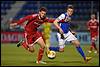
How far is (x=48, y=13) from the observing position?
3312cm

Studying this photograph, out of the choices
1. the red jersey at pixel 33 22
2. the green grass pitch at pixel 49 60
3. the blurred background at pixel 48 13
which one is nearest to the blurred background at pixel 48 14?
the blurred background at pixel 48 13

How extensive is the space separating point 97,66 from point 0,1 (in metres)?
22.6

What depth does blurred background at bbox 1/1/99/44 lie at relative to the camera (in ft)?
98.2

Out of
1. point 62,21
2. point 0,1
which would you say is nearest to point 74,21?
point 0,1

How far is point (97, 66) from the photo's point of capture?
1157 cm

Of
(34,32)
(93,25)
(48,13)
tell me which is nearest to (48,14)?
(48,13)

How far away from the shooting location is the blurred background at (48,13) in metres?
29.9

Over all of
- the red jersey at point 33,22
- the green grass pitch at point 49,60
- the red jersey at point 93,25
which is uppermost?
the red jersey at point 33,22

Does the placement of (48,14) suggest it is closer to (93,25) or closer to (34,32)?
(93,25)

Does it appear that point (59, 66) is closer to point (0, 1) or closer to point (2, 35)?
point (2, 35)

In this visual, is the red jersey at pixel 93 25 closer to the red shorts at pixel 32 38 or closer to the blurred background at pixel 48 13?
the red shorts at pixel 32 38

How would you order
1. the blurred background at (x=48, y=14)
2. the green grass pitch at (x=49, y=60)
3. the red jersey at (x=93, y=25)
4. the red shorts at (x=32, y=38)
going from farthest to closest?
the blurred background at (x=48, y=14) → the red jersey at (x=93, y=25) → the red shorts at (x=32, y=38) → the green grass pitch at (x=49, y=60)

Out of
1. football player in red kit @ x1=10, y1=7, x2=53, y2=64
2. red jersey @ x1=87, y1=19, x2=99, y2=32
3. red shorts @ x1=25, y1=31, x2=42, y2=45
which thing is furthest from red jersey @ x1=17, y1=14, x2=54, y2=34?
red jersey @ x1=87, y1=19, x2=99, y2=32

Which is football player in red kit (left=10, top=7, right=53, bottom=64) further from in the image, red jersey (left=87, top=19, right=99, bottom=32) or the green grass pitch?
red jersey (left=87, top=19, right=99, bottom=32)
